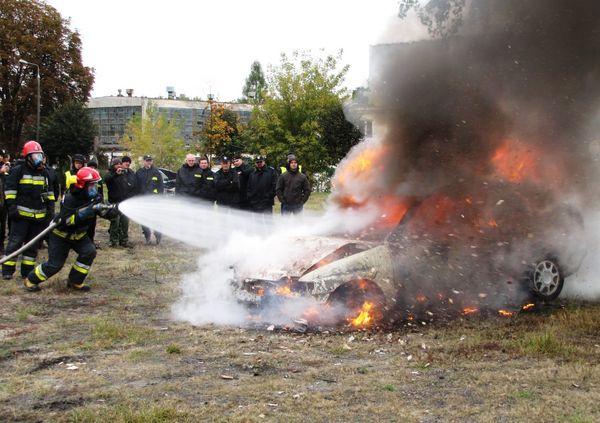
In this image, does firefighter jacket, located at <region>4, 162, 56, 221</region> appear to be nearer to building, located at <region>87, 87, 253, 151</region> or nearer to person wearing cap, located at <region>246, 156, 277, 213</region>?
person wearing cap, located at <region>246, 156, 277, 213</region>

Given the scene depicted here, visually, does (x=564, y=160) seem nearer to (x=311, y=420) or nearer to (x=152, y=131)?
(x=311, y=420)

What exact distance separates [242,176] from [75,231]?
16.6 feet

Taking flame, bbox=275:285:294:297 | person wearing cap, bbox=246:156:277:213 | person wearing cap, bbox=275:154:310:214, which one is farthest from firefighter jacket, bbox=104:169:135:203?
flame, bbox=275:285:294:297

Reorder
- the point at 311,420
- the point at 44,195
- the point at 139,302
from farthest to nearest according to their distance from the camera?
the point at 44,195
the point at 139,302
the point at 311,420

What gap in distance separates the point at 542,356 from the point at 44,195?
7738mm

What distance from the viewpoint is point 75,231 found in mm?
8602

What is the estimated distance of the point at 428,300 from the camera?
6.83 metres

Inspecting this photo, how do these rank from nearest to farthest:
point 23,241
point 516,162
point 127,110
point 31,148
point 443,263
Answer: point 443,263 < point 516,162 < point 31,148 < point 23,241 < point 127,110

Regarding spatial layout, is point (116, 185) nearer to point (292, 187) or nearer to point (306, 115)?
point (292, 187)

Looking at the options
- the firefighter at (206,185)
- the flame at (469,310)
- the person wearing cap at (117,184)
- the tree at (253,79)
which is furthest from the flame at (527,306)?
the tree at (253,79)

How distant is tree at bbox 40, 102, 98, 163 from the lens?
36375 millimetres

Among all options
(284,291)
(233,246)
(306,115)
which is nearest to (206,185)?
(233,246)

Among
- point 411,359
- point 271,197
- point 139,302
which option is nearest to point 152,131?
point 271,197

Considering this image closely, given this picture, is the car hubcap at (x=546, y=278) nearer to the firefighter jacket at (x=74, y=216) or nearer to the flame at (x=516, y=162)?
the flame at (x=516, y=162)
